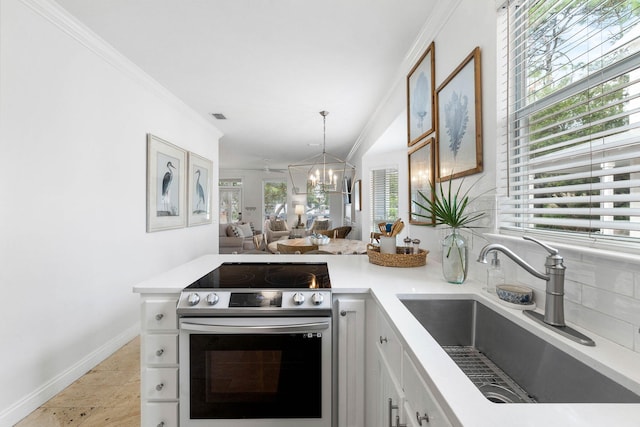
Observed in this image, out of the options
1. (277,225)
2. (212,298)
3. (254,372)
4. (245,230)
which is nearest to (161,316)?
(212,298)

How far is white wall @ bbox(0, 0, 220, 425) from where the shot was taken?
164 cm

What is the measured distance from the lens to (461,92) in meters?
1.59

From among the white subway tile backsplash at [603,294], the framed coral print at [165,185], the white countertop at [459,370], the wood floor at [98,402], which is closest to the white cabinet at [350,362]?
the white countertop at [459,370]

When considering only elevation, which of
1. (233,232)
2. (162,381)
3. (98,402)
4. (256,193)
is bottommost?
(98,402)

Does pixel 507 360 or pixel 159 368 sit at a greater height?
pixel 507 360

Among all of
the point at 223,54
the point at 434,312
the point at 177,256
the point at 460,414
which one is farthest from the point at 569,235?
the point at 177,256

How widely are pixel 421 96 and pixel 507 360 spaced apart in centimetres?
184

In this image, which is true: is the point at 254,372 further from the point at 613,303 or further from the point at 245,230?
the point at 245,230

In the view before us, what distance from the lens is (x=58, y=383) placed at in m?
1.92

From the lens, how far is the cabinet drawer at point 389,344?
95cm

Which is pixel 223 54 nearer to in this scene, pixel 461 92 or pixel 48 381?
pixel 461 92

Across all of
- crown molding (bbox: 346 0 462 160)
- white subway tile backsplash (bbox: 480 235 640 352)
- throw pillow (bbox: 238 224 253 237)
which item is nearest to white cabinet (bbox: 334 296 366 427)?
white subway tile backsplash (bbox: 480 235 640 352)

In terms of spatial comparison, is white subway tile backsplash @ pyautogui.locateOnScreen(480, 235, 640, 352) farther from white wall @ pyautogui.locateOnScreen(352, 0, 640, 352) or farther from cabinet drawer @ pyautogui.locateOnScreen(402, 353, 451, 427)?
cabinet drawer @ pyautogui.locateOnScreen(402, 353, 451, 427)

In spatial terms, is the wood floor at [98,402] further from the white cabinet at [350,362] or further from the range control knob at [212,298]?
the white cabinet at [350,362]
